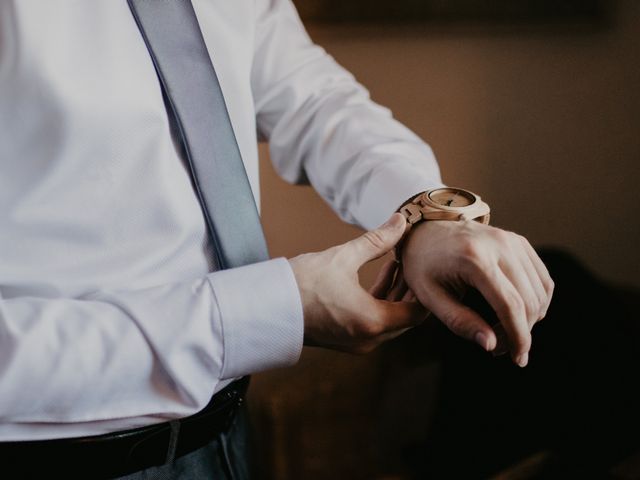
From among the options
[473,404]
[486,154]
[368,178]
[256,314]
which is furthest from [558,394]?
[256,314]

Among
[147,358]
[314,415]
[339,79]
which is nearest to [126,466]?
[147,358]

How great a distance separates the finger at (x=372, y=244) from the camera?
0.78 metres

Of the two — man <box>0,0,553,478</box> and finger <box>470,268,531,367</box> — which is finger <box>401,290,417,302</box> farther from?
finger <box>470,268,531,367</box>

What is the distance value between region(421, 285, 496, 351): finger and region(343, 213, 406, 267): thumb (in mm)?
71

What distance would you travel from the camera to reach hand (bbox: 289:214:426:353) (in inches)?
30.2

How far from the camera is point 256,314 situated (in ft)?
2.47

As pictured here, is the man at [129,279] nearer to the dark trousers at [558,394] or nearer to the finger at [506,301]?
the finger at [506,301]

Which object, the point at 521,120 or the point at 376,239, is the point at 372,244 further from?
the point at 521,120

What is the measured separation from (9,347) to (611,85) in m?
1.72

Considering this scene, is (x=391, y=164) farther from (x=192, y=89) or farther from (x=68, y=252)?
(x=68, y=252)

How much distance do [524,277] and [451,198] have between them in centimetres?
15

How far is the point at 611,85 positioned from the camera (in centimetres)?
195

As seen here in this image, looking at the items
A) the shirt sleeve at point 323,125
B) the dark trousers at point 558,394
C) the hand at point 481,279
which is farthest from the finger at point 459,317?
the dark trousers at point 558,394

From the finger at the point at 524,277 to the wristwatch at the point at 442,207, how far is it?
0.30 ft
